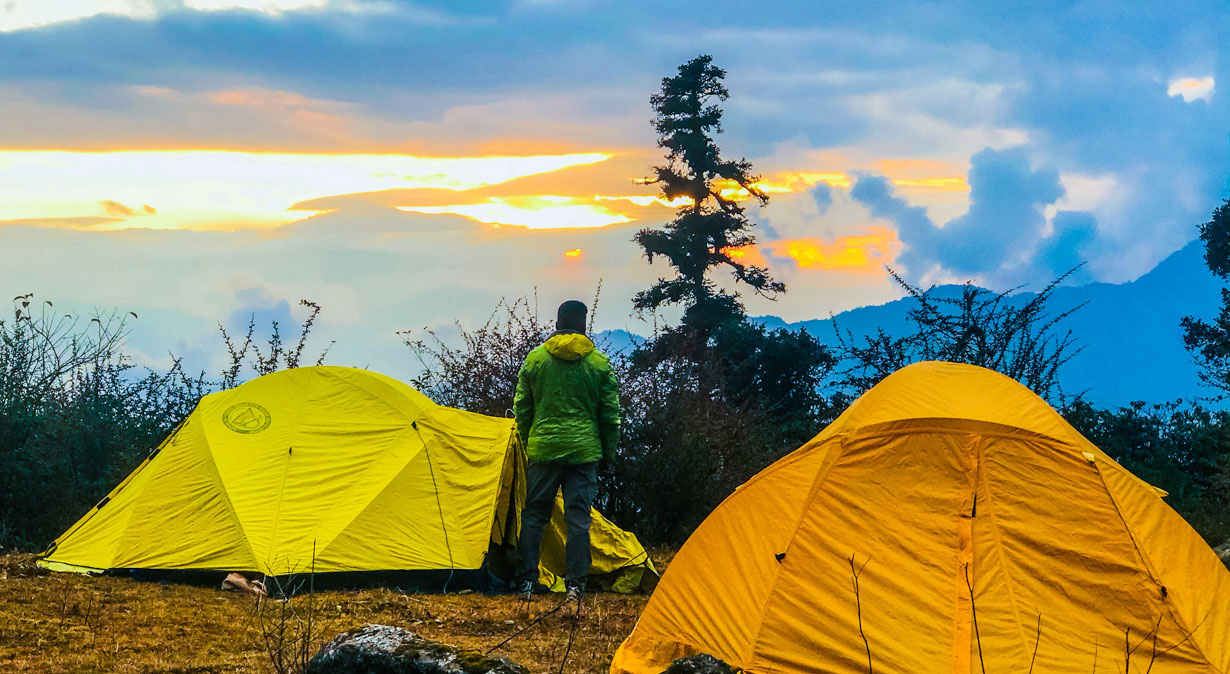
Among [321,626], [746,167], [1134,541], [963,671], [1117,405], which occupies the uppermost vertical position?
[746,167]

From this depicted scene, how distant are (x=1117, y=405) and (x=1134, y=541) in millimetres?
11558

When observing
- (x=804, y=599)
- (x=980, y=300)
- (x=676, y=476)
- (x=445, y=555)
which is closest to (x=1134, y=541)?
(x=804, y=599)

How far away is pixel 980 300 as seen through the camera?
45.4 feet

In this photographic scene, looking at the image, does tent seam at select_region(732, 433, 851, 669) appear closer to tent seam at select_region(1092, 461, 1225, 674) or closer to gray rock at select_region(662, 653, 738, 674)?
gray rock at select_region(662, 653, 738, 674)

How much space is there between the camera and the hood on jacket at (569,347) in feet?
29.1

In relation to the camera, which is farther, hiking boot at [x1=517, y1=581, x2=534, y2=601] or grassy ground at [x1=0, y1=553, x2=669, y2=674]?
hiking boot at [x1=517, y1=581, x2=534, y2=601]

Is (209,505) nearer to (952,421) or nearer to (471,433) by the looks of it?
(471,433)

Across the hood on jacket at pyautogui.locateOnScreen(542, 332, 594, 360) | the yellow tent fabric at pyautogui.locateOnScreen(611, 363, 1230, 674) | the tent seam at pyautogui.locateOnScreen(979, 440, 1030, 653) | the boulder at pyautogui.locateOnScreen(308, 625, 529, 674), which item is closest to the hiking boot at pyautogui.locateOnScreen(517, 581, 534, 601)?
the hood on jacket at pyautogui.locateOnScreen(542, 332, 594, 360)

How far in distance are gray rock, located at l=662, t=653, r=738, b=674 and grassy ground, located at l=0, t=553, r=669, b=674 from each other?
1774 mm

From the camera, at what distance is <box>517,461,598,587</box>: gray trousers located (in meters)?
8.96

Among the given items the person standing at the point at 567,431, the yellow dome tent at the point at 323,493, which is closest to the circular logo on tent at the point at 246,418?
the yellow dome tent at the point at 323,493

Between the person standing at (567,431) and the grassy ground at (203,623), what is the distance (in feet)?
1.34

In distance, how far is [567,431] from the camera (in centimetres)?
884

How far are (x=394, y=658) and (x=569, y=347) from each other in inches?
178
